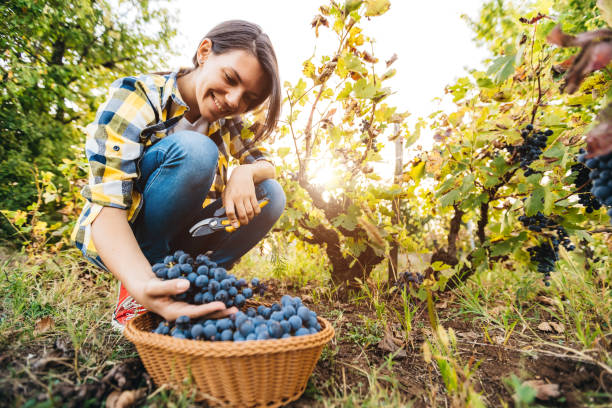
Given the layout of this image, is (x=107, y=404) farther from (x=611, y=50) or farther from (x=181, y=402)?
(x=611, y=50)

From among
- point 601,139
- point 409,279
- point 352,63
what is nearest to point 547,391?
point 601,139

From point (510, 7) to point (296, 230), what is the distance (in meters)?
5.33

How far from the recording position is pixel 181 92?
159cm

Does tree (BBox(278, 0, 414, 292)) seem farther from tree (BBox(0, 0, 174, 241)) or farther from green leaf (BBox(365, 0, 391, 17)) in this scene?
tree (BBox(0, 0, 174, 241))

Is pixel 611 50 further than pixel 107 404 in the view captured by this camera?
No

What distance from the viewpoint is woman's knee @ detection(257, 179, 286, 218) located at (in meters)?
1.66

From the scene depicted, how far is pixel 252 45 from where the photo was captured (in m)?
1.47

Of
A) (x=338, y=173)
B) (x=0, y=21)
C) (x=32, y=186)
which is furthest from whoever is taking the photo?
(x=32, y=186)

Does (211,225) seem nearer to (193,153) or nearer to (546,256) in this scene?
(193,153)

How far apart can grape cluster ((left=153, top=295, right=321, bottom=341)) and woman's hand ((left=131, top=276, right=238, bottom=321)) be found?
0.9 inches

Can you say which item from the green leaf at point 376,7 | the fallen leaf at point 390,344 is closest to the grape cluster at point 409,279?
the fallen leaf at point 390,344

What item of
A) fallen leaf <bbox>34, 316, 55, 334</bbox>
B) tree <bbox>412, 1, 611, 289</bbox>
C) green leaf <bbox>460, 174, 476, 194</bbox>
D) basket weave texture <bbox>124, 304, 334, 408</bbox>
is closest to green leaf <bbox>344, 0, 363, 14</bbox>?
tree <bbox>412, 1, 611, 289</bbox>

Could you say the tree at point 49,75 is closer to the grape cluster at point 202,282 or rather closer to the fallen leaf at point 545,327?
the grape cluster at point 202,282

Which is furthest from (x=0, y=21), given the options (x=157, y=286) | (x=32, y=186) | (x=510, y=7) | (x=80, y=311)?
(x=510, y=7)
